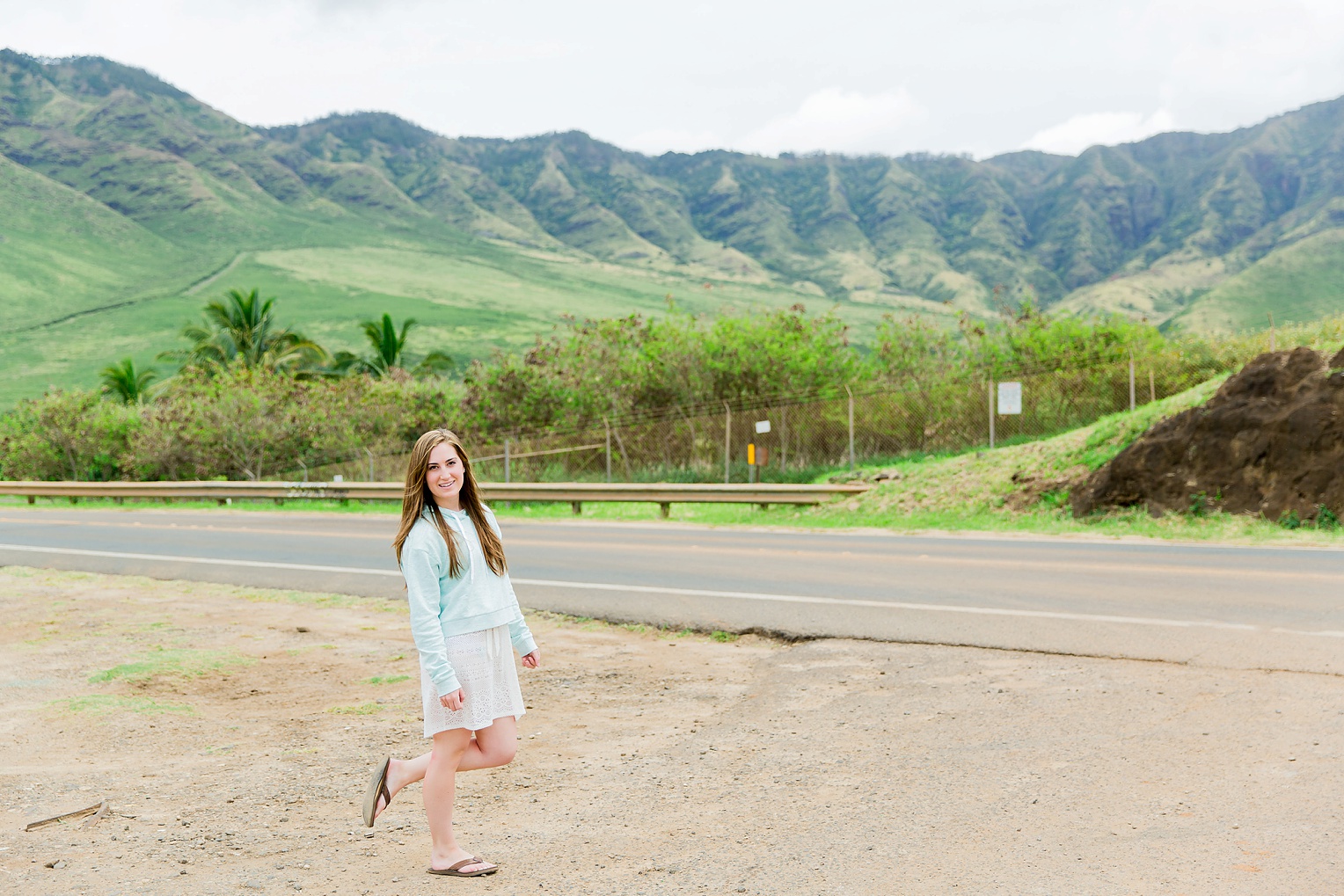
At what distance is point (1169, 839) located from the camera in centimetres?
424

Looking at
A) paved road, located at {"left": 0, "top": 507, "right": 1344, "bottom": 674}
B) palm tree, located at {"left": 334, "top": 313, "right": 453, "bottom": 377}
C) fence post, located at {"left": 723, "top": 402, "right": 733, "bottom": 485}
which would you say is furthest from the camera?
palm tree, located at {"left": 334, "top": 313, "right": 453, "bottom": 377}

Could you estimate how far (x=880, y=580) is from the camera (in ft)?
38.4

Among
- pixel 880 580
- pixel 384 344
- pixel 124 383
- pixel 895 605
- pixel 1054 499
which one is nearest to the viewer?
pixel 895 605

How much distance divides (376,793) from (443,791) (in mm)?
341

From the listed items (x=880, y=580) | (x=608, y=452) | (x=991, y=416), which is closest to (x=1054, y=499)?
(x=991, y=416)

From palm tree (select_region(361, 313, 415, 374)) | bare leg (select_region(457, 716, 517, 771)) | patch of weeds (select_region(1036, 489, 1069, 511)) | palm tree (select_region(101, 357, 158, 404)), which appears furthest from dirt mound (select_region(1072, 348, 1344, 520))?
palm tree (select_region(101, 357, 158, 404))

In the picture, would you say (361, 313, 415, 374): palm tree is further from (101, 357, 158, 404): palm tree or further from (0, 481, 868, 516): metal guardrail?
(0, 481, 868, 516): metal guardrail

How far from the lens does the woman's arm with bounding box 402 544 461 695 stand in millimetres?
4113

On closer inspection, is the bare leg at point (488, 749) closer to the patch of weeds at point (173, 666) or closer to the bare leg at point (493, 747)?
the bare leg at point (493, 747)

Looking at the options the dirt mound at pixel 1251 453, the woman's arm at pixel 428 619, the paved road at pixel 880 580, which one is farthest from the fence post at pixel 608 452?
the woman's arm at pixel 428 619

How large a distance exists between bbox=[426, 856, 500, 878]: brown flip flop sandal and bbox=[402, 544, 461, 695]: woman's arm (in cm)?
65

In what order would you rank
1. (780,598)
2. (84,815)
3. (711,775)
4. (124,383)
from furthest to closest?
1. (124,383)
2. (780,598)
3. (711,775)
4. (84,815)

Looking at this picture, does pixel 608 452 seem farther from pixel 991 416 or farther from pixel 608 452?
pixel 991 416

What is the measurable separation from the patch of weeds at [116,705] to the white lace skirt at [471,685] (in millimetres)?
3331
